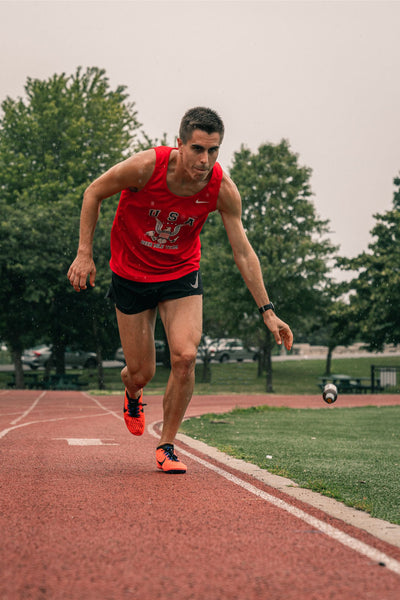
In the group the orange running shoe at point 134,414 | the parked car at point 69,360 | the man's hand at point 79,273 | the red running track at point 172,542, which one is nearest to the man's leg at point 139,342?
the orange running shoe at point 134,414

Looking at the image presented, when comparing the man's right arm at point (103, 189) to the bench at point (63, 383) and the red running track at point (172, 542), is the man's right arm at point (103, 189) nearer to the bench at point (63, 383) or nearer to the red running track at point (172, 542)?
the red running track at point (172, 542)

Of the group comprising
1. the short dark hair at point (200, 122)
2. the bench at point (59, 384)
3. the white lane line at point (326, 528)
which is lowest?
the bench at point (59, 384)

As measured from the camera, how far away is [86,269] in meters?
5.16

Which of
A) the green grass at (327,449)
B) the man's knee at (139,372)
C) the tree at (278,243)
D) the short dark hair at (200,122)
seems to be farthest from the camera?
the tree at (278,243)

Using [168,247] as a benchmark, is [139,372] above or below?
below

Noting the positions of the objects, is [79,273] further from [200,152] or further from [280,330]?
[280,330]

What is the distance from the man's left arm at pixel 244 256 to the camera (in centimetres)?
539

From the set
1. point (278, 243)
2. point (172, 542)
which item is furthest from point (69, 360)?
point (172, 542)

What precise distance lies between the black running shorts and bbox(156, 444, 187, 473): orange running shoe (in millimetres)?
1079

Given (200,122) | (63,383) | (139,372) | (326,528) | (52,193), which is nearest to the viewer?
(326,528)

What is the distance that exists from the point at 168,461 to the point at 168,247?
5.35 ft

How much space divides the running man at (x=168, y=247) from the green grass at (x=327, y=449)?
3.83 feet

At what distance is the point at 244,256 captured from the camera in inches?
225

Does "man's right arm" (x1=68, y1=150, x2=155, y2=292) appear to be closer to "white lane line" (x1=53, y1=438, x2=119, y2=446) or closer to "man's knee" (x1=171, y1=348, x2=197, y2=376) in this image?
"man's knee" (x1=171, y1=348, x2=197, y2=376)
